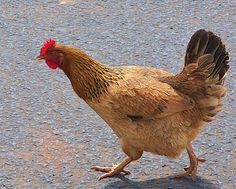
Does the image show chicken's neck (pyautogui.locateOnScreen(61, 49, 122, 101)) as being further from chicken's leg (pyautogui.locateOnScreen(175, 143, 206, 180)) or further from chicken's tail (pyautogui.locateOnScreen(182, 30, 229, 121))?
chicken's leg (pyautogui.locateOnScreen(175, 143, 206, 180))

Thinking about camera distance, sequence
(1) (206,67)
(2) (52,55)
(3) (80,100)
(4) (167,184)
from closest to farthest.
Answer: (1) (206,67) → (2) (52,55) → (4) (167,184) → (3) (80,100)

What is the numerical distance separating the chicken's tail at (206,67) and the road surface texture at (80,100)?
2.31ft

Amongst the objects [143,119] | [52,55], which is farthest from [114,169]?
[52,55]

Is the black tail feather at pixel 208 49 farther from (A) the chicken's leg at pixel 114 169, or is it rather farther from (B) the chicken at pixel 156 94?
(A) the chicken's leg at pixel 114 169

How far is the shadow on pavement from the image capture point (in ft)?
14.6

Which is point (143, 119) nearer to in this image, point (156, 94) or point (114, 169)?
point (156, 94)

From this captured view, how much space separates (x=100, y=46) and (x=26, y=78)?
0.93 metres

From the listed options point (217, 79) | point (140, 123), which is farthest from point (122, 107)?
point (217, 79)

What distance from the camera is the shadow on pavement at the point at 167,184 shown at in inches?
175

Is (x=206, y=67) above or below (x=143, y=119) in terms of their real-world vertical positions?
above

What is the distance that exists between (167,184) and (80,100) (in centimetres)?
135

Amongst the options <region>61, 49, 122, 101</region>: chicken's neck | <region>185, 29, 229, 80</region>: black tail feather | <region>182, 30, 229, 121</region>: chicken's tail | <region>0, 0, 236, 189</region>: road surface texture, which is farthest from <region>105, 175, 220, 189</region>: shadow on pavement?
<region>185, 29, 229, 80</region>: black tail feather

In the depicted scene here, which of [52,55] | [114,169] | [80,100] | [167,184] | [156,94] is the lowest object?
[167,184]

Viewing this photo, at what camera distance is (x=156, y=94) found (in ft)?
13.8
